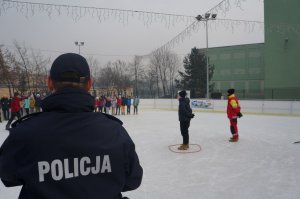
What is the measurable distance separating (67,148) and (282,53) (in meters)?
33.2

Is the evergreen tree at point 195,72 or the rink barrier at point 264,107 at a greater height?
the evergreen tree at point 195,72

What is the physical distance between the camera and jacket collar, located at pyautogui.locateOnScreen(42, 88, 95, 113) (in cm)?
134

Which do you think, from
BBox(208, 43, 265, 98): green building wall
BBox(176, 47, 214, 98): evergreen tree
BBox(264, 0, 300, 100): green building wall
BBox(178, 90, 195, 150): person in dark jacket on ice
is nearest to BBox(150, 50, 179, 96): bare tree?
BBox(208, 43, 265, 98): green building wall

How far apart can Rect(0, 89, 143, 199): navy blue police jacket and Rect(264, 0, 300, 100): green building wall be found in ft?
94.9

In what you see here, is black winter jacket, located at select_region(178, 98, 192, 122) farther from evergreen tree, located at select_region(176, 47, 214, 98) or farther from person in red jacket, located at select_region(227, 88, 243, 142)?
evergreen tree, located at select_region(176, 47, 214, 98)

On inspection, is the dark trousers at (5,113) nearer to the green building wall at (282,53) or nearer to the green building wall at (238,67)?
the green building wall at (282,53)

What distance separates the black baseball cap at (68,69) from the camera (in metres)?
1.42

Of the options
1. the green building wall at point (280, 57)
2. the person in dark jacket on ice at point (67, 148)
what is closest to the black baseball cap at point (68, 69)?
the person in dark jacket on ice at point (67, 148)

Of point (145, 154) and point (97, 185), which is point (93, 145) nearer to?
point (97, 185)

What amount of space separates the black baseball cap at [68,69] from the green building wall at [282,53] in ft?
95.0

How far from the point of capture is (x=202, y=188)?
4531 mm

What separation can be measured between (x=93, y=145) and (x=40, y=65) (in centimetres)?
3027

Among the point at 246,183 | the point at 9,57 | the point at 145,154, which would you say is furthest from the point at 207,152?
the point at 9,57

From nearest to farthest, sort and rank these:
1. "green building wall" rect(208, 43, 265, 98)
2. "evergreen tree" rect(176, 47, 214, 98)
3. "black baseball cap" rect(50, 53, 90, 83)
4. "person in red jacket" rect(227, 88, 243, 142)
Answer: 1. "black baseball cap" rect(50, 53, 90, 83)
2. "person in red jacket" rect(227, 88, 243, 142)
3. "evergreen tree" rect(176, 47, 214, 98)
4. "green building wall" rect(208, 43, 265, 98)
